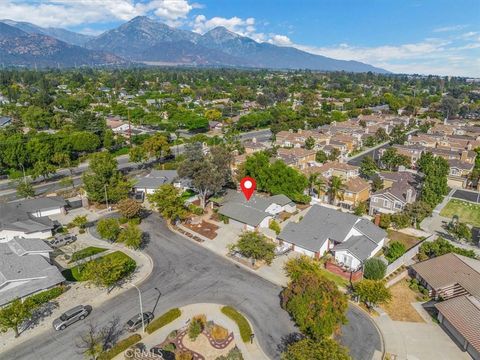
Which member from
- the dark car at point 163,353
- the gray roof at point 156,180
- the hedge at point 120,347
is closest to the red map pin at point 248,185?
the gray roof at point 156,180

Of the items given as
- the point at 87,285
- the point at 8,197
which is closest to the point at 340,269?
the point at 87,285

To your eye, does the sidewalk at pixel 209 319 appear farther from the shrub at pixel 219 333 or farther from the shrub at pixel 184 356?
the shrub at pixel 184 356

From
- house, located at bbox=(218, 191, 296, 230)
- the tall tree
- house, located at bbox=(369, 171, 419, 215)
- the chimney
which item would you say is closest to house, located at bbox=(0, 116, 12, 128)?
the tall tree

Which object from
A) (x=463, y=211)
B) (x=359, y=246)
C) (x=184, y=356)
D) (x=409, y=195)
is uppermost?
(x=409, y=195)

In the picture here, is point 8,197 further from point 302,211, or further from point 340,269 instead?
point 340,269

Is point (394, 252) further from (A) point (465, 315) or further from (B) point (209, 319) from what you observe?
(B) point (209, 319)

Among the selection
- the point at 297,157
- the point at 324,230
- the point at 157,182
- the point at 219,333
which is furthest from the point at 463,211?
the point at 157,182
